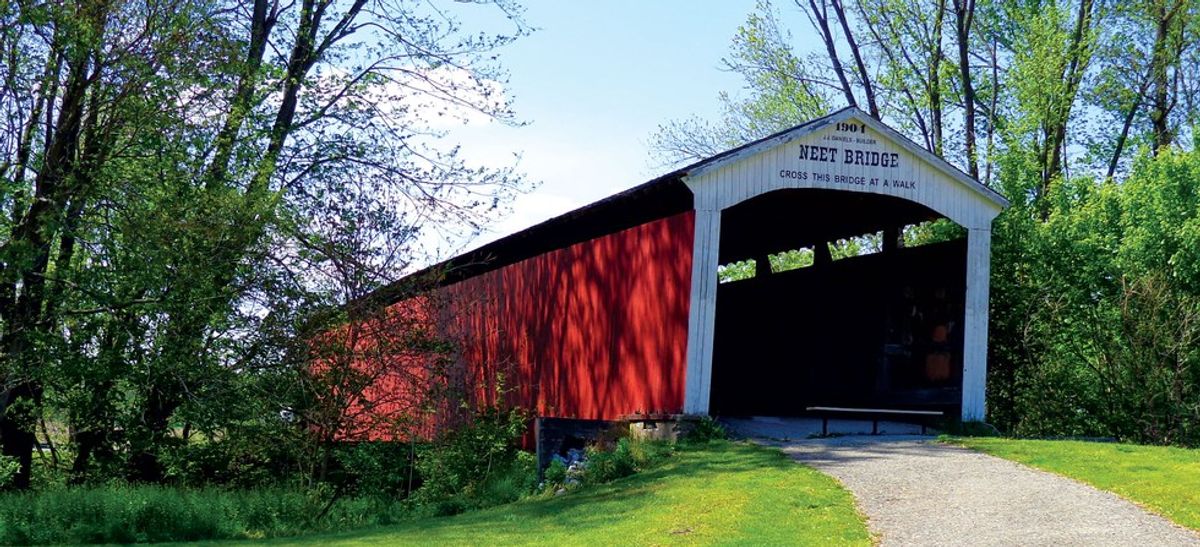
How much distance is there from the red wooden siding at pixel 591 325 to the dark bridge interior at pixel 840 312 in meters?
2.16

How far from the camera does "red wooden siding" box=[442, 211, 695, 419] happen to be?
16062 mm

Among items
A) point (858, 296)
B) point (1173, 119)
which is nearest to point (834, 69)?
point (1173, 119)

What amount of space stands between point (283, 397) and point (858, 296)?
838cm

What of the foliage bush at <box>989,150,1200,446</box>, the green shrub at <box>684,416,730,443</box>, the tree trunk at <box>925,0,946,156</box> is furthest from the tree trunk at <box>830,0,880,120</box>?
the green shrub at <box>684,416,730,443</box>

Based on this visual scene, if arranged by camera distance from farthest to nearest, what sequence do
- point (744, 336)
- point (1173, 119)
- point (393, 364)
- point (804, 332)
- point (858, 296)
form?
1. point (1173, 119)
2. point (744, 336)
3. point (804, 332)
4. point (858, 296)
5. point (393, 364)

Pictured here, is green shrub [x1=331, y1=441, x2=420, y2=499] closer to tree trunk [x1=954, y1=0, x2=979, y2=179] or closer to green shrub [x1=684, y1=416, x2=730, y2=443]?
green shrub [x1=684, y1=416, x2=730, y2=443]

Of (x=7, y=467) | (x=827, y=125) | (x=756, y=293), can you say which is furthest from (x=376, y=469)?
(x=756, y=293)

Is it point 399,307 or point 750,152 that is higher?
point 750,152

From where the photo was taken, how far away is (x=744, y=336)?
22.6 metres

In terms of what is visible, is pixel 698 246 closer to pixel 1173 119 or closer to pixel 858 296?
pixel 858 296

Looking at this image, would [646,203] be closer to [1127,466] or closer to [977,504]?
[1127,466]

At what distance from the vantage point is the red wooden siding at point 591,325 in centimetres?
1606

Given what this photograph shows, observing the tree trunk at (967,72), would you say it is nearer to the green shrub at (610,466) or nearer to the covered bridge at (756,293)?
the covered bridge at (756,293)

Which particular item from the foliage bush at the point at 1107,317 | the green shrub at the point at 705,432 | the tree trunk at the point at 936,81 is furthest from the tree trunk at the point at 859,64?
the green shrub at the point at 705,432
